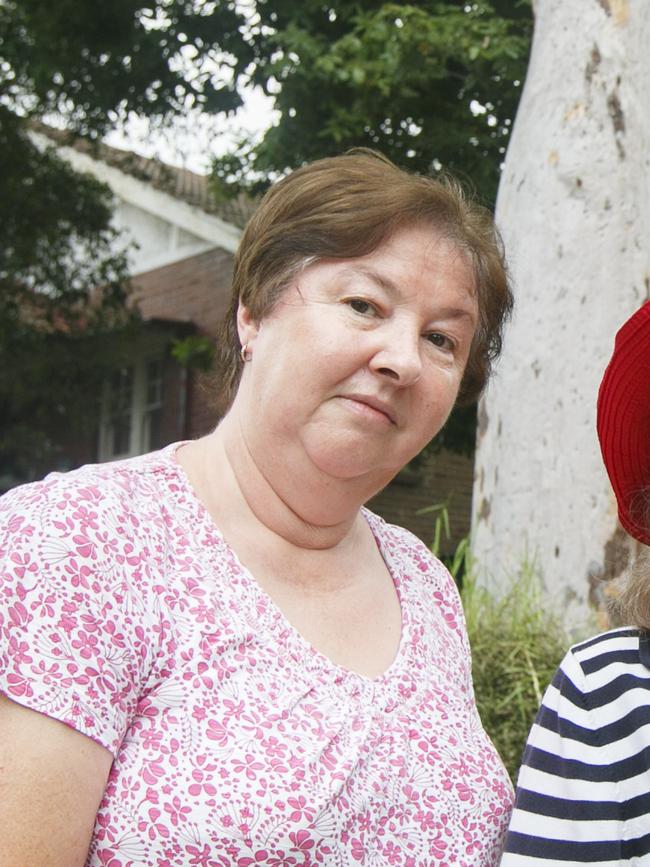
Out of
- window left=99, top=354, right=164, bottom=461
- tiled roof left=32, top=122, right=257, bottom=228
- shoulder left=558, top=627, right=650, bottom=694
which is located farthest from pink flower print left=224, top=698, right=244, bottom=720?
window left=99, top=354, right=164, bottom=461

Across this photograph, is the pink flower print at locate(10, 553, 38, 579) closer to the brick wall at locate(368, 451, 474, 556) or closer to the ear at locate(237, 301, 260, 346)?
the ear at locate(237, 301, 260, 346)

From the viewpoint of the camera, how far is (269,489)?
245 cm

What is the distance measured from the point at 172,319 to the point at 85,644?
16.4 meters

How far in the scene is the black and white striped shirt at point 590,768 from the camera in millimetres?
2027

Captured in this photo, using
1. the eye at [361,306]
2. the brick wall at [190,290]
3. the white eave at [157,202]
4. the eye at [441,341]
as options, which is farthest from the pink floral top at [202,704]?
the brick wall at [190,290]

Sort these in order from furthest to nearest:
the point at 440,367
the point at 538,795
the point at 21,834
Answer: the point at 440,367 < the point at 538,795 < the point at 21,834

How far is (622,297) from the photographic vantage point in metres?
5.31

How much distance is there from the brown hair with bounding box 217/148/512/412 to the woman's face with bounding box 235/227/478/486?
0.03m

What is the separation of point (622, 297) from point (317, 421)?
323 cm

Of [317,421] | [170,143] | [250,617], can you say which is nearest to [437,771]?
[250,617]

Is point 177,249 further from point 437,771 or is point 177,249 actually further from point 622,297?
point 437,771

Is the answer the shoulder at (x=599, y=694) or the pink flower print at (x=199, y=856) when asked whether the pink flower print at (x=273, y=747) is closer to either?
the pink flower print at (x=199, y=856)

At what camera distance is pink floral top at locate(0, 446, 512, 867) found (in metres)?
1.94

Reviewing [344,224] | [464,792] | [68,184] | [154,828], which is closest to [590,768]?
[464,792]
